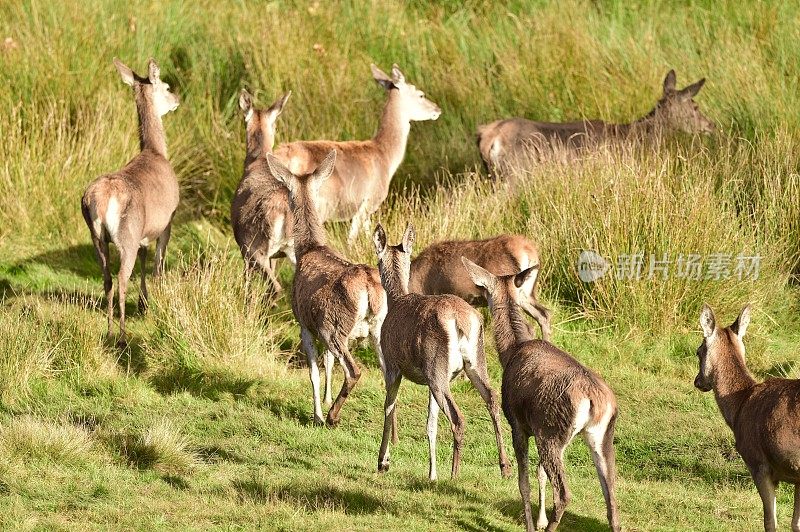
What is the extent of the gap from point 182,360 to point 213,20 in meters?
6.72

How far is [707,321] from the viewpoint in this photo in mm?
6703

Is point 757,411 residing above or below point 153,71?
below

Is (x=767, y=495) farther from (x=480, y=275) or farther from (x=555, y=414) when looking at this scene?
(x=480, y=275)

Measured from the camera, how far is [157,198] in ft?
32.8

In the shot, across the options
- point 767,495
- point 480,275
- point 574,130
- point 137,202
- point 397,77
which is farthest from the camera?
point 397,77

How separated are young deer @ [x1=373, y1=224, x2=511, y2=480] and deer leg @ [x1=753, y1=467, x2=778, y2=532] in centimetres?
138

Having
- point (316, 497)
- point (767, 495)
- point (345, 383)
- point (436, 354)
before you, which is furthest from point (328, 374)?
point (767, 495)

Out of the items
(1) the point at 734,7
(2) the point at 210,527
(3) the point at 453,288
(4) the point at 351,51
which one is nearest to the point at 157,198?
(3) the point at 453,288

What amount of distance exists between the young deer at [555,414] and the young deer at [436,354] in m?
0.28

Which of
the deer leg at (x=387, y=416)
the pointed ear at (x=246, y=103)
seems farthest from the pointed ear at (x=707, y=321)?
the pointed ear at (x=246, y=103)

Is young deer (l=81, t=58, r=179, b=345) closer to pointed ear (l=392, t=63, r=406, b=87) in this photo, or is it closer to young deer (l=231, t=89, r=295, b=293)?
Result: young deer (l=231, t=89, r=295, b=293)

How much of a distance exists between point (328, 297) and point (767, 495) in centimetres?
284

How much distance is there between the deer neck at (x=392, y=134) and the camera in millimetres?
11773

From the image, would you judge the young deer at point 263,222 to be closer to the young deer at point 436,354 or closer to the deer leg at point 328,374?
the deer leg at point 328,374
